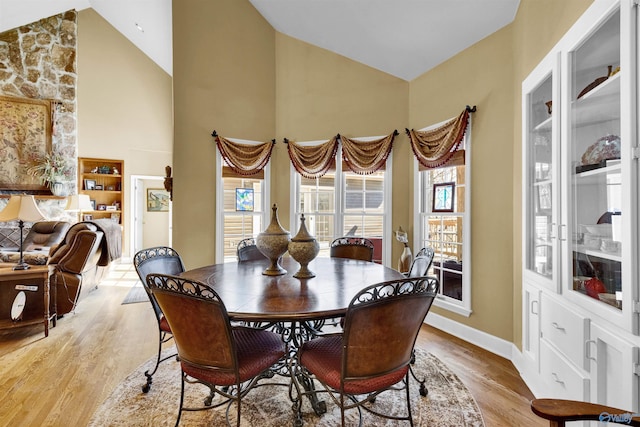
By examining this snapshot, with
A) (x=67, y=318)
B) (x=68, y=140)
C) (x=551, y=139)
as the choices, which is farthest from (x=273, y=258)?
(x=68, y=140)

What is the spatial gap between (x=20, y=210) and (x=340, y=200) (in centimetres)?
351

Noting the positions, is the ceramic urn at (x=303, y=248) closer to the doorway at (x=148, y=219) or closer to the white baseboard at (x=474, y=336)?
the white baseboard at (x=474, y=336)

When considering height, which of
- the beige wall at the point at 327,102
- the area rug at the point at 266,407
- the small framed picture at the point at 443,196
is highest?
the beige wall at the point at 327,102

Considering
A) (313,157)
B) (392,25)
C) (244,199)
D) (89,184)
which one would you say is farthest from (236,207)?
(89,184)

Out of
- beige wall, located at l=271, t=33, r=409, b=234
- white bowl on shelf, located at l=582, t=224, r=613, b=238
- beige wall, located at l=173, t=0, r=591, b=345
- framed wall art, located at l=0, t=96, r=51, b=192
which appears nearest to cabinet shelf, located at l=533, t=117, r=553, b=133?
beige wall, located at l=173, t=0, r=591, b=345

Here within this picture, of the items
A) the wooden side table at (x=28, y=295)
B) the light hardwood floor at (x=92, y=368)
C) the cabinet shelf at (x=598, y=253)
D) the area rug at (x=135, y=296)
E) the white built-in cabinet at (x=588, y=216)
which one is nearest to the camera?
the white built-in cabinet at (x=588, y=216)

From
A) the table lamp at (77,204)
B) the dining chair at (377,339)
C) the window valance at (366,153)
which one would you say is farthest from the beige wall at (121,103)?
the dining chair at (377,339)

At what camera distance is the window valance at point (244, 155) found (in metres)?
4.19

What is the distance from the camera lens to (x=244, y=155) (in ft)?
14.0

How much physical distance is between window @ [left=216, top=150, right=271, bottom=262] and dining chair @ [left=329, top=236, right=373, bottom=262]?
136cm

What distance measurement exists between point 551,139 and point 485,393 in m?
1.81

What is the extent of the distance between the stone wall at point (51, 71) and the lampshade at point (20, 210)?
12.6 ft

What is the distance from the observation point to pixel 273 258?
237 cm

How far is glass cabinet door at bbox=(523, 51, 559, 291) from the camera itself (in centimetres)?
205
